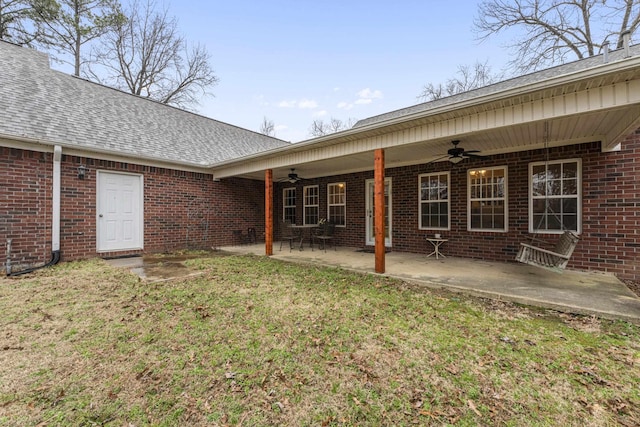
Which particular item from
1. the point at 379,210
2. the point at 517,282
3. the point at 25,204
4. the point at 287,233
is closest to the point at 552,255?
the point at 517,282

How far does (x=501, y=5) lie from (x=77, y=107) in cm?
1660

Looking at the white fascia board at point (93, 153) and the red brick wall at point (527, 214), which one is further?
the white fascia board at point (93, 153)

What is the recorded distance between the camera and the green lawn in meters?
1.73

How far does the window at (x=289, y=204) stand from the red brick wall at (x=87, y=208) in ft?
7.06

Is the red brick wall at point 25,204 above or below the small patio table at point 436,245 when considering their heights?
above

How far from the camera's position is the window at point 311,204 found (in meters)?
10.1

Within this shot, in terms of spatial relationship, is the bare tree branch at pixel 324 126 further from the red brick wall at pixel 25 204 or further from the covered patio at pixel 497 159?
the red brick wall at pixel 25 204

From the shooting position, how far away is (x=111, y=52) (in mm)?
15359

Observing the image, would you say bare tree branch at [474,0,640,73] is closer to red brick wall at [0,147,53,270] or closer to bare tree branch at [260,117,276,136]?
red brick wall at [0,147,53,270]

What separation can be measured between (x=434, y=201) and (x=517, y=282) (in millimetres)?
3271

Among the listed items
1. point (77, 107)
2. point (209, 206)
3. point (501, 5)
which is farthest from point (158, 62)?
point (501, 5)

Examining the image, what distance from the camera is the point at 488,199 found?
649cm

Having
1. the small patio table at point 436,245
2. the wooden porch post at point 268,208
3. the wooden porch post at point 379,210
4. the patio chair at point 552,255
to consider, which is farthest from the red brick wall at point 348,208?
the wooden porch post at point 379,210

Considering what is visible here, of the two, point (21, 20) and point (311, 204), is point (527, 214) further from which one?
point (21, 20)
